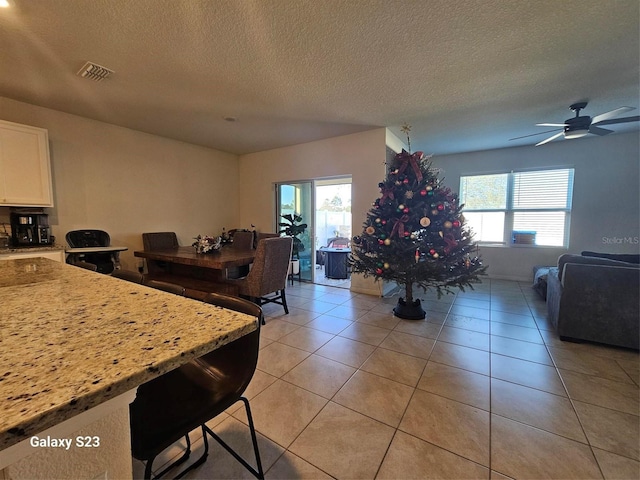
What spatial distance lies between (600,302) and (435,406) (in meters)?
2.04

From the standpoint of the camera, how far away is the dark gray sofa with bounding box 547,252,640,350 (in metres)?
2.39

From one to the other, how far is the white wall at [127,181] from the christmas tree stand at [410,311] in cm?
397

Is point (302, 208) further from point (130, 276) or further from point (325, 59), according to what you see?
point (130, 276)

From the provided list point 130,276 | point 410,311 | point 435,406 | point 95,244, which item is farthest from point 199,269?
point 435,406

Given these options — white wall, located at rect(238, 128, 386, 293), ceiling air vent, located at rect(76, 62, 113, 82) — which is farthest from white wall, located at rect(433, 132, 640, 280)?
ceiling air vent, located at rect(76, 62, 113, 82)

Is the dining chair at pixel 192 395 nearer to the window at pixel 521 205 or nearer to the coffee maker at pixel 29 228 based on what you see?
the coffee maker at pixel 29 228

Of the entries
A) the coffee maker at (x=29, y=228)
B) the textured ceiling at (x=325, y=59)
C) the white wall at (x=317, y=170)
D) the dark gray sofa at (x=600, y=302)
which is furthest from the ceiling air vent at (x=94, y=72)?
the dark gray sofa at (x=600, y=302)

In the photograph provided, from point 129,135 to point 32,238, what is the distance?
195cm

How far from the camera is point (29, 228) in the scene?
3.15 metres

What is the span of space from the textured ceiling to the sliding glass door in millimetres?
1497

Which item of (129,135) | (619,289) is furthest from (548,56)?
(129,135)

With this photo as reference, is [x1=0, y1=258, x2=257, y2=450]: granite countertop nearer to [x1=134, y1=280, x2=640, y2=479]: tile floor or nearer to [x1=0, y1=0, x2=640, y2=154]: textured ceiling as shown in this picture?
[x1=134, y1=280, x2=640, y2=479]: tile floor

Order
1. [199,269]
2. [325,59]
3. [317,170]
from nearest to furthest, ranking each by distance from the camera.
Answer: [325,59]
[199,269]
[317,170]

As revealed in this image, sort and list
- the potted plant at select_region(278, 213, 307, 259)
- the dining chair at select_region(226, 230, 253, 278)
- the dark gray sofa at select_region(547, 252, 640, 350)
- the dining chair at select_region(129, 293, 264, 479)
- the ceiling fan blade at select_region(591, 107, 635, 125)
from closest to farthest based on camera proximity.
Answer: the dining chair at select_region(129, 293, 264, 479), the dark gray sofa at select_region(547, 252, 640, 350), the ceiling fan blade at select_region(591, 107, 635, 125), the dining chair at select_region(226, 230, 253, 278), the potted plant at select_region(278, 213, 307, 259)
